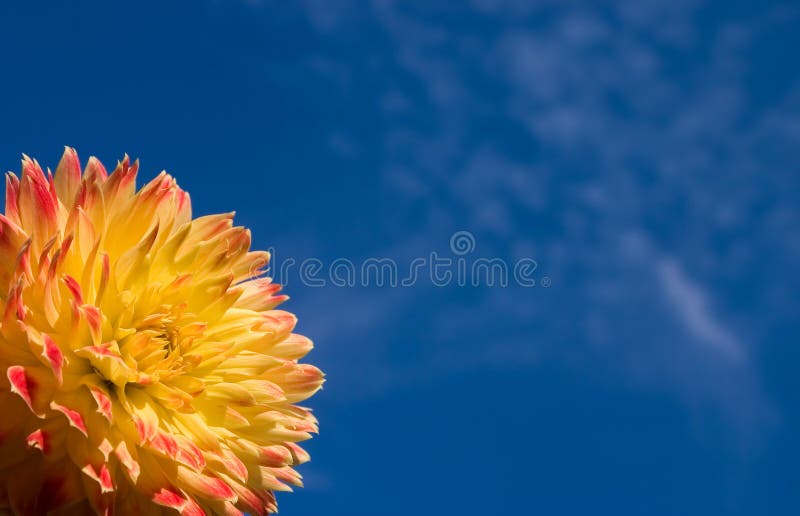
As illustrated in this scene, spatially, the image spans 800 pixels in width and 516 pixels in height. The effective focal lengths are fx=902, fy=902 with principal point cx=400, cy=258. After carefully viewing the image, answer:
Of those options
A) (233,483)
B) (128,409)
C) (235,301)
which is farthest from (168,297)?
(233,483)

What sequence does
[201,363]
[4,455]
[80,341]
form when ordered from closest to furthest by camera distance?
1. [4,455]
2. [80,341]
3. [201,363]

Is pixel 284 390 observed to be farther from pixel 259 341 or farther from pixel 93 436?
pixel 93 436

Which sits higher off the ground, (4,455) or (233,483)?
(233,483)

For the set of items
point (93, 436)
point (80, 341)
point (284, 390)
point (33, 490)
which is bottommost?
point (33, 490)

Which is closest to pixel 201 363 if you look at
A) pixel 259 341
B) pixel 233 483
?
pixel 259 341

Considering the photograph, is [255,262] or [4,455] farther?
[255,262]

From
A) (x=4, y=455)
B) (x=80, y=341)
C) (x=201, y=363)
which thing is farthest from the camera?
(x=201, y=363)
